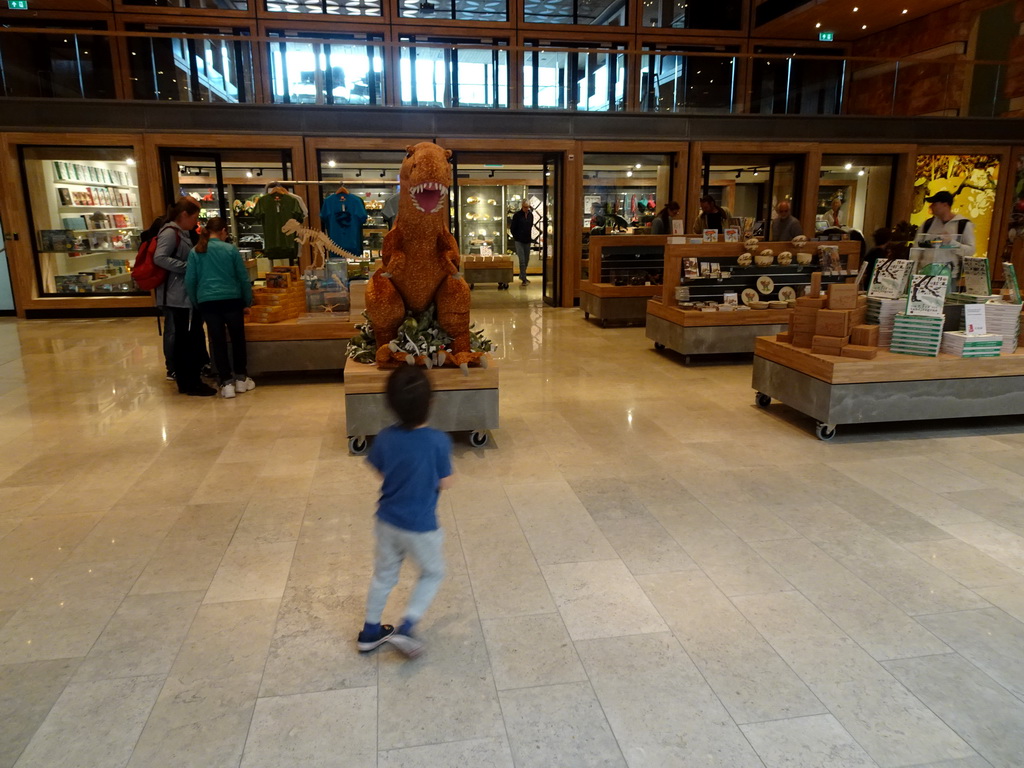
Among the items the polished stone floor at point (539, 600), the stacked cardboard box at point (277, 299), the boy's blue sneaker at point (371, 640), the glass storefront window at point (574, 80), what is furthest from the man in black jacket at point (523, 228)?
the boy's blue sneaker at point (371, 640)

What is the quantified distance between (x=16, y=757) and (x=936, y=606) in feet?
10.9

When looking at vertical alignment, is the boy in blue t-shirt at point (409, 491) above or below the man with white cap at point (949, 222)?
below

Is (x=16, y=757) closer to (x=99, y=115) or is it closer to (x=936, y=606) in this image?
(x=936, y=606)

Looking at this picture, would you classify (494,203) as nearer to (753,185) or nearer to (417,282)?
(753,185)

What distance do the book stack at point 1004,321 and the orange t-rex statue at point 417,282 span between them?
3818 millimetres

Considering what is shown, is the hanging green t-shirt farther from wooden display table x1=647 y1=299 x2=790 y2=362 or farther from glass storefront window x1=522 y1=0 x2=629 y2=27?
glass storefront window x1=522 y1=0 x2=629 y2=27

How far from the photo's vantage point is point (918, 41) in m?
13.5

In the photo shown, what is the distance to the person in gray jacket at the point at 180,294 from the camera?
5957mm

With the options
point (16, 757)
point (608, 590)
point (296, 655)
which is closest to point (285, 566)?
point (296, 655)

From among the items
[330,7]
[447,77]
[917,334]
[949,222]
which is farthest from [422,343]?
[330,7]

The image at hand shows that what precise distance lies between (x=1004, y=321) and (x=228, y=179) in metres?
11.4

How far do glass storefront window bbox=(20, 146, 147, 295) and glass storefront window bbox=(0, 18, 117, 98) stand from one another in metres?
0.82

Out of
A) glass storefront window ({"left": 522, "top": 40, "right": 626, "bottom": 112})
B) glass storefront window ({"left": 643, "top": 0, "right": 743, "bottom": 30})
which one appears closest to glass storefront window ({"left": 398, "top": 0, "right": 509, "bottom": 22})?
glass storefront window ({"left": 522, "top": 40, "right": 626, "bottom": 112})

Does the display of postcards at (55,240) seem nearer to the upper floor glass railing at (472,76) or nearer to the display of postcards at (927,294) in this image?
the upper floor glass railing at (472,76)
